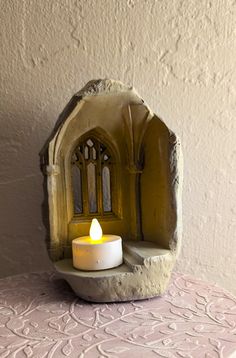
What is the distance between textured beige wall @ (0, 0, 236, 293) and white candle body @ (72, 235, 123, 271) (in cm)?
15

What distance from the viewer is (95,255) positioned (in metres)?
0.46

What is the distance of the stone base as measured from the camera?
44cm

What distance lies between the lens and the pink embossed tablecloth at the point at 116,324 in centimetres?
35

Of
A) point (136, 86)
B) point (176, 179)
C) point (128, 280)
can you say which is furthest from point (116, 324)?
point (136, 86)

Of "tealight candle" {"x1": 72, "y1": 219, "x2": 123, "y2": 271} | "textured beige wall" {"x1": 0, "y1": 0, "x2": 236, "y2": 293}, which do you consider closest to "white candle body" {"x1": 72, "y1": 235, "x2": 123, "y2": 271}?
"tealight candle" {"x1": 72, "y1": 219, "x2": 123, "y2": 271}

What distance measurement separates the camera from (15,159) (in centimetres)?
59

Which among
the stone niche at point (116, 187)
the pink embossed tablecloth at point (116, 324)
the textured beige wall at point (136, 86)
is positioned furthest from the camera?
the textured beige wall at point (136, 86)

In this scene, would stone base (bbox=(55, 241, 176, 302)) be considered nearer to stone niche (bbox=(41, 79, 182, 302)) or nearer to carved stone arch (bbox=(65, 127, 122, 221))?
stone niche (bbox=(41, 79, 182, 302))

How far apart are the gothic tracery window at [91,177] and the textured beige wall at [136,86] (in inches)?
2.2

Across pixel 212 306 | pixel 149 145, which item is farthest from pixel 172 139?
pixel 212 306

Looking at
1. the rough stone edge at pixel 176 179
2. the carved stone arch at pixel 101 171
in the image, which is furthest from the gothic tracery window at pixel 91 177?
the rough stone edge at pixel 176 179

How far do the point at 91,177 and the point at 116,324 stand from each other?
234mm

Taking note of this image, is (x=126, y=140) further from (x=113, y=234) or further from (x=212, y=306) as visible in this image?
(x=212, y=306)

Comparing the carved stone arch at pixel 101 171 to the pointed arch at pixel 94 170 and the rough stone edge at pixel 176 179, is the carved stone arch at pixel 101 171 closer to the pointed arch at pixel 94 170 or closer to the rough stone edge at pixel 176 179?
the pointed arch at pixel 94 170
